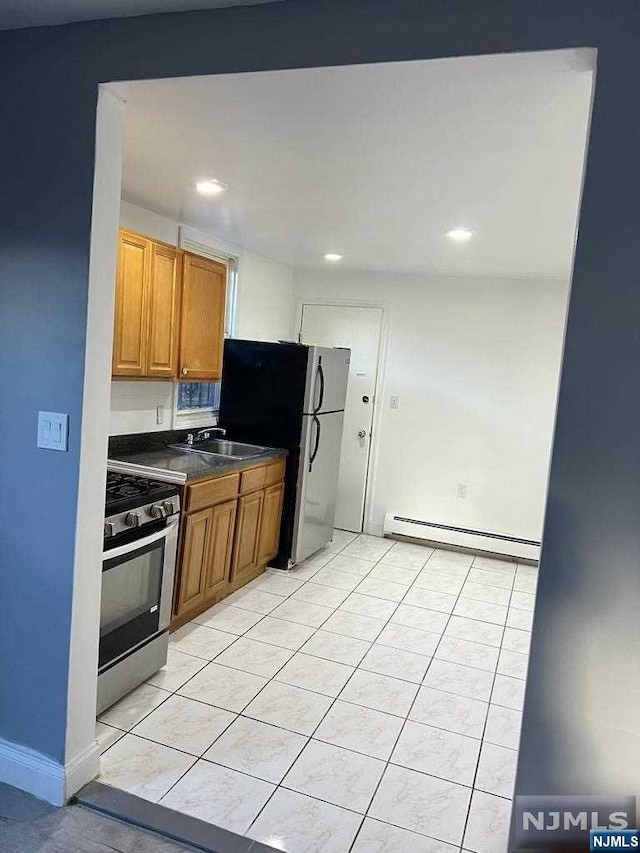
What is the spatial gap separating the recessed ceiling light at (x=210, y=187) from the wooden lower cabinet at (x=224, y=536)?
1.49m

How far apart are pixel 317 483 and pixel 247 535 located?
0.85 meters

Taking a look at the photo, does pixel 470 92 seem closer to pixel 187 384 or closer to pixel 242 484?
pixel 242 484

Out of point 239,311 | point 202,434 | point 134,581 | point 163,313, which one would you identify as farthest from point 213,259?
point 134,581

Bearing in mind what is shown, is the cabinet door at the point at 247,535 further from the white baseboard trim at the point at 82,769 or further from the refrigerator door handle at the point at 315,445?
the white baseboard trim at the point at 82,769

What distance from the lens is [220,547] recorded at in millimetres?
3523

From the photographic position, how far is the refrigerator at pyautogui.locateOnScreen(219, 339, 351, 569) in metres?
4.21

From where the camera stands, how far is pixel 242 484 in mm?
3680

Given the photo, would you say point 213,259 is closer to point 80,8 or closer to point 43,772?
point 80,8

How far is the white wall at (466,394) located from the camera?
486 centimetres

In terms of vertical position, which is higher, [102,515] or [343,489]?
[102,515]

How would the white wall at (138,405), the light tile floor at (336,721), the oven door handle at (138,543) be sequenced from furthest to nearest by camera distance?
the white wall at (138,405) → the oven door handle at (138,543) → the light tile floor at (336,721)

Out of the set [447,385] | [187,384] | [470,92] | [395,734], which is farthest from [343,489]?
[470,92]

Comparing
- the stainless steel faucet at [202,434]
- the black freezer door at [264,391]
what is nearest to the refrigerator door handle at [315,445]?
the black freezer door at [264,391]

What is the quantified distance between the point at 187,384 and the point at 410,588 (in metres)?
2.10
